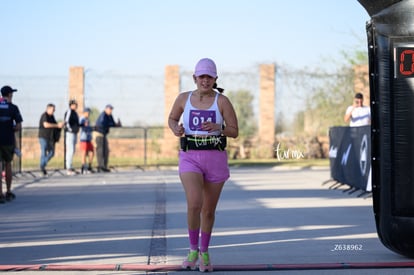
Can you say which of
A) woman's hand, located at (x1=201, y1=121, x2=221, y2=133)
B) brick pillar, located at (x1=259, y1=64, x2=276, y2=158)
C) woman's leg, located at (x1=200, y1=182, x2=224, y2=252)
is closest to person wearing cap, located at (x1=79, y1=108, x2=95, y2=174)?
brick pillar, located at (x1=259, y1=64, x2=276, y2=158)

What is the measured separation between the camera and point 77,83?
37.8 metres

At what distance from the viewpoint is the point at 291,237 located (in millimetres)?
11453

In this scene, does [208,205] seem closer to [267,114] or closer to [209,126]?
[209,126]

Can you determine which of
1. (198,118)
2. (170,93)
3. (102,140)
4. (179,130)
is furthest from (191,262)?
(170,93)

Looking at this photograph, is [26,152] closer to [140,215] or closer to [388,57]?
[140,215]

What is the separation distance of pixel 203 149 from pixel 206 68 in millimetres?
753

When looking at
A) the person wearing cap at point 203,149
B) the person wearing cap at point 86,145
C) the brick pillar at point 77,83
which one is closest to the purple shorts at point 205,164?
the person wearing cap at point 203,149

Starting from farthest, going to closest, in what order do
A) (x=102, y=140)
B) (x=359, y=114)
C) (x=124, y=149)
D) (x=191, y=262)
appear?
(x=124, y=149)
(x=102, y=140)
(x=359, y=114)
(x=191, y=262)

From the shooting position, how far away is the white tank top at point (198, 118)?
8.99 meters

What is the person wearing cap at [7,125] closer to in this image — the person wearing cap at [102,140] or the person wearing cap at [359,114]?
the person wearing cap at [359,114]

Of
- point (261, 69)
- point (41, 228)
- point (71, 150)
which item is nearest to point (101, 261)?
point (41, 228)

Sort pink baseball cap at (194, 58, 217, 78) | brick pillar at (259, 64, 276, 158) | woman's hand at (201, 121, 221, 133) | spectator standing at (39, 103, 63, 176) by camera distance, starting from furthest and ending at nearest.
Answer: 1. brick pillar at (259, 64, 276, 158)
2. spectator standing at (39, 103, 63, 176)
3. pink baseball cap at (194, 58, 217, 78)
4. woman's hand at (201, 121, 221, 133)

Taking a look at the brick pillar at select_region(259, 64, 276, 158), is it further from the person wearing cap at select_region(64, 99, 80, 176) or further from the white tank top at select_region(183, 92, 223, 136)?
the white tank top at select_region(183, 92, 223, 136)

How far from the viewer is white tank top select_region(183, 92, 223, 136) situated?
8992 millimetres
